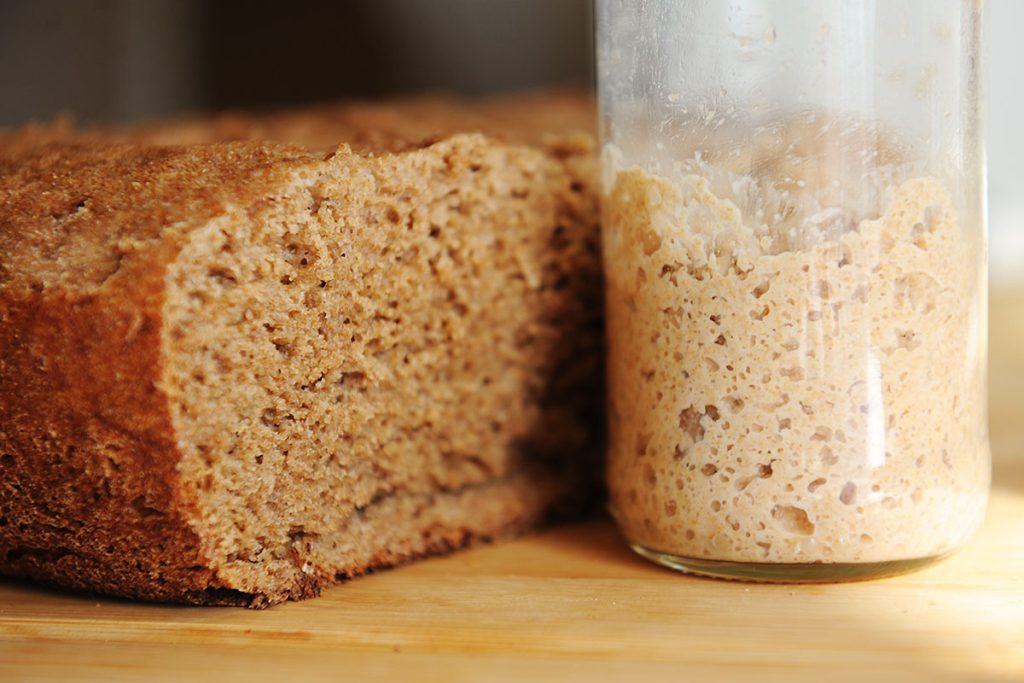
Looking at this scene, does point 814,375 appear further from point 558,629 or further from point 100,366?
point 100,366

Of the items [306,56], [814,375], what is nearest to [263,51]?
[306,56]

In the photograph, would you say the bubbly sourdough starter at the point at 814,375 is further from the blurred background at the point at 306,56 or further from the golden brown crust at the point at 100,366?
the blurred background at the point at 306,56

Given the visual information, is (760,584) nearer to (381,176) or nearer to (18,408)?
(381,176)

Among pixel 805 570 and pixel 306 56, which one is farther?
pixel 306 56

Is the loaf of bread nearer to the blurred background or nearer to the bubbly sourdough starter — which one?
the bubbly sourdough starter

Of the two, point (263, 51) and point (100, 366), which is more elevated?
point (263, 51)

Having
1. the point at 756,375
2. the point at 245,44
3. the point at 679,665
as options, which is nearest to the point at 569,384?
the point at 756,375
